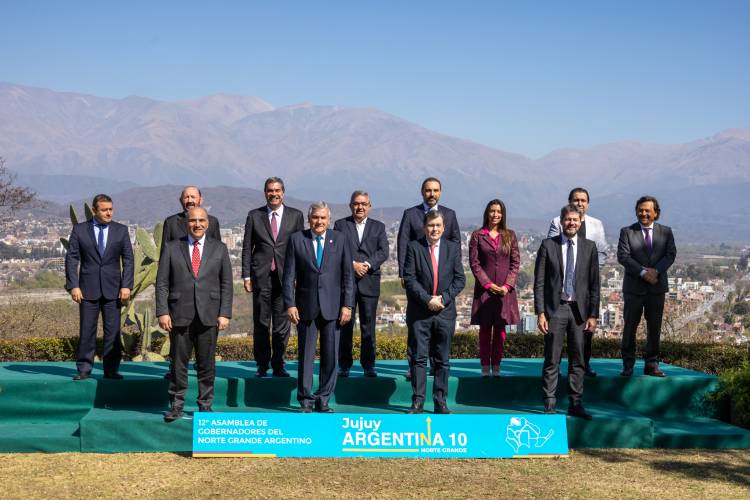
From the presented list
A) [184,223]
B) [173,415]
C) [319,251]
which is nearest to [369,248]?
[319,251]

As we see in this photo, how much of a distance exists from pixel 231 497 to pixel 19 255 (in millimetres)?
30546

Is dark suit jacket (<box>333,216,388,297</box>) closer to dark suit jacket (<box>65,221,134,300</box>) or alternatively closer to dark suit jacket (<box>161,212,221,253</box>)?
dark suit jacket (<box>161,212,221,253</box>)

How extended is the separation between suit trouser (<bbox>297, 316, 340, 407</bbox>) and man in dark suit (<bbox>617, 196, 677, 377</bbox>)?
10.8ft

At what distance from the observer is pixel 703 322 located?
2031 centimetres

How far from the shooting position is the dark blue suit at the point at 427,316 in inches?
311

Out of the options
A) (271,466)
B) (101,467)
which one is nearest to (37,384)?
(101,467)

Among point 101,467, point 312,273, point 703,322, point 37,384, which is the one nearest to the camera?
→ point 101,467

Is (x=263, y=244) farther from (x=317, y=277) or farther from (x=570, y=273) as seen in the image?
(x=570, y=273)

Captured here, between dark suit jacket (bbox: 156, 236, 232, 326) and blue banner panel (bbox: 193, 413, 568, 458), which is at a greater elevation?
dark suit jacket (bbox: 156, 236, 232, 326)

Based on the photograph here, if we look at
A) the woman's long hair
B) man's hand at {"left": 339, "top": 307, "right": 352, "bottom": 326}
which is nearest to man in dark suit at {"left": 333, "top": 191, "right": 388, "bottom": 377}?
man's hand at {"left": 339, "top": 307, "right": 352, "bottom": 326}

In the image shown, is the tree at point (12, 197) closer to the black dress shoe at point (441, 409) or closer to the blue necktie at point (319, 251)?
the blue necktie at point (319, 251)

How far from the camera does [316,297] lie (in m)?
7.80

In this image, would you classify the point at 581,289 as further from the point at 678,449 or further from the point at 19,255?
the point at 19,255

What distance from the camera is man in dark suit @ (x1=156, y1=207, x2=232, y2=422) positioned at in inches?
300
